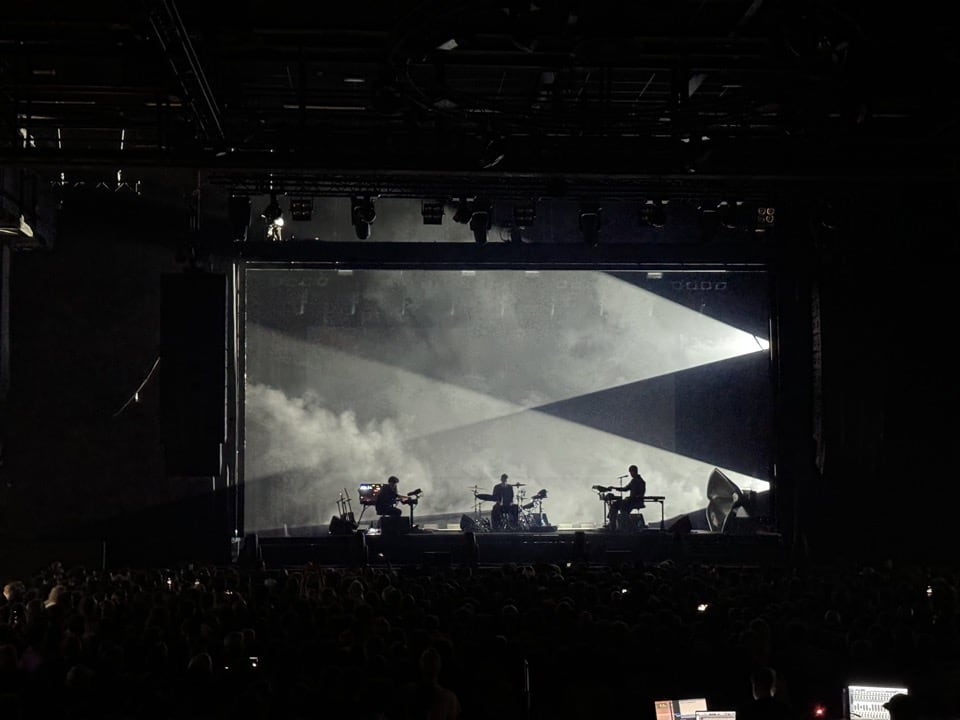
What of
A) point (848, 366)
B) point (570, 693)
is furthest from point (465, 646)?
point (848, 366)

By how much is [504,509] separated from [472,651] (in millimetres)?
12175

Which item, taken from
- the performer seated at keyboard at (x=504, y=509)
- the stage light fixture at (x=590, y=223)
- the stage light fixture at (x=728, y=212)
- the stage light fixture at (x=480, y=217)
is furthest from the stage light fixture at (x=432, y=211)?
the performer seated at keyboard at (x=504, y=509)

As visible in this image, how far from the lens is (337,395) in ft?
69.4

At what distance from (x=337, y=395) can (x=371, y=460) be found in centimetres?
141

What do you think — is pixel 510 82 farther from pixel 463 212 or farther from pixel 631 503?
pixel 631 503

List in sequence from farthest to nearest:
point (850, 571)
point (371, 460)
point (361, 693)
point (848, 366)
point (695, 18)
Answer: point (371, 460), point (848, 366), point (850, 571), point (695, 18), point (361, 693)

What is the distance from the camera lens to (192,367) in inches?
609

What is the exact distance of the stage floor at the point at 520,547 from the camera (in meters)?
16.9

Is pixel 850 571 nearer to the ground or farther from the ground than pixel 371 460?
nearer to the ground

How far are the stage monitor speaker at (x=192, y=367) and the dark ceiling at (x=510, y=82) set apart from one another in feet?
9.54

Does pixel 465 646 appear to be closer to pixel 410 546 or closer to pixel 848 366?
pixel 410 546

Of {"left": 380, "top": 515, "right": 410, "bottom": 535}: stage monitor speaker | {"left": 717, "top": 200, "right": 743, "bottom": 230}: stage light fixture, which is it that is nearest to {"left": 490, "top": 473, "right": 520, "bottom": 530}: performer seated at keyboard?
{"left": 380, "top": 515, "right": 410, "bottom": 535}: stage monitor speaker

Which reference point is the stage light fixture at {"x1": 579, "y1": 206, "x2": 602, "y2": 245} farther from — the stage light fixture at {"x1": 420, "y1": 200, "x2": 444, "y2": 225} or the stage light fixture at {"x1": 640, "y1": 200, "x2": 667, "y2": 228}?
the stage light fixture at {"x1": 420, "y1": 200, "x2": 444, "y2": 225}

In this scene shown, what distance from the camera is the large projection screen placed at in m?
20.7
